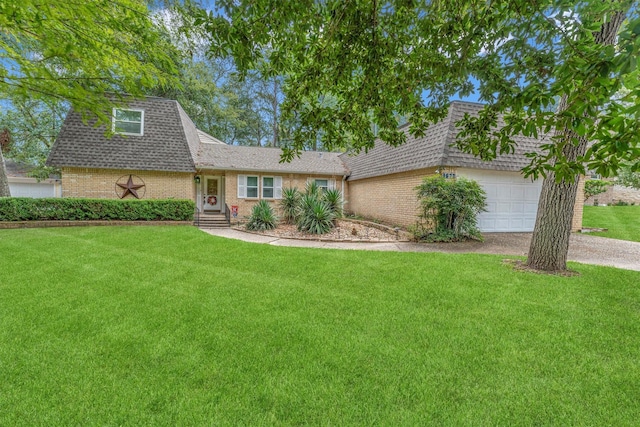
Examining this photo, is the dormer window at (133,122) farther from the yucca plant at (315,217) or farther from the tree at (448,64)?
the tree at (448,64)

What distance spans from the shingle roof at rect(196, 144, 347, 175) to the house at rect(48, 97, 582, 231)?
54mm

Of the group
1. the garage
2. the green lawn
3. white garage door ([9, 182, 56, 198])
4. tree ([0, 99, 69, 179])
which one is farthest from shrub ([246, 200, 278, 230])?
white garage door ([9, 182, 56, 198])

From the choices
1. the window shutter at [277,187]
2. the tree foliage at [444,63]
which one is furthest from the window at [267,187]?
the tree foliage at [444,63]

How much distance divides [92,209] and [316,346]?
1226cm

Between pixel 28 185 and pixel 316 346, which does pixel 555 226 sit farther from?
pixel 28 185

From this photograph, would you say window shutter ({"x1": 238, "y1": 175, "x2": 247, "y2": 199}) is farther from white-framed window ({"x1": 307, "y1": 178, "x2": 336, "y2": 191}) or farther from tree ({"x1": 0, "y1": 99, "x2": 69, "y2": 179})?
tree ({"x1": 0, "y1": 99, "x2": 69, "y2": 179})

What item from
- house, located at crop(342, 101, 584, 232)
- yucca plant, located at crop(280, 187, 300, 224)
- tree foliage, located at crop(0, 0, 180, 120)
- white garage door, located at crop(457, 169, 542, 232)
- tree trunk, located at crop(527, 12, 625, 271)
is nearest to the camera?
tree foliage, located at crop(0, 0, 180, 120)

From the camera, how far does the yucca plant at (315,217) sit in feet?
37.4

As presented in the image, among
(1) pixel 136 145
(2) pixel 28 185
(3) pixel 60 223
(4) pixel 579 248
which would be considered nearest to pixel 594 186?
(4) pixel 579 248

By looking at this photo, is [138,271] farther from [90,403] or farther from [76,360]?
[90,403]

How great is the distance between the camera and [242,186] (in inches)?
642

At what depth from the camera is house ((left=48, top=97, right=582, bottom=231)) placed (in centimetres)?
1128

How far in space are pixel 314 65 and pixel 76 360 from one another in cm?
372

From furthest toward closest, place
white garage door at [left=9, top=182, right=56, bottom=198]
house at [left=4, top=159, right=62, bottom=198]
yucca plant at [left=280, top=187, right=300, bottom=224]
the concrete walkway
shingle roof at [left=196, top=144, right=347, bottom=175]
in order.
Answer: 1. white garage door at [left=9, top=182, right=56, bottom=198]
2. house at [left=4, top=159, right=62, bottom=198]
3. shingle roof at [left=196, top=144, right=347, bottom=175]
4. yucca plant at [left=280, top=187, right=300, bottom=224]
5. the concrete walkway
